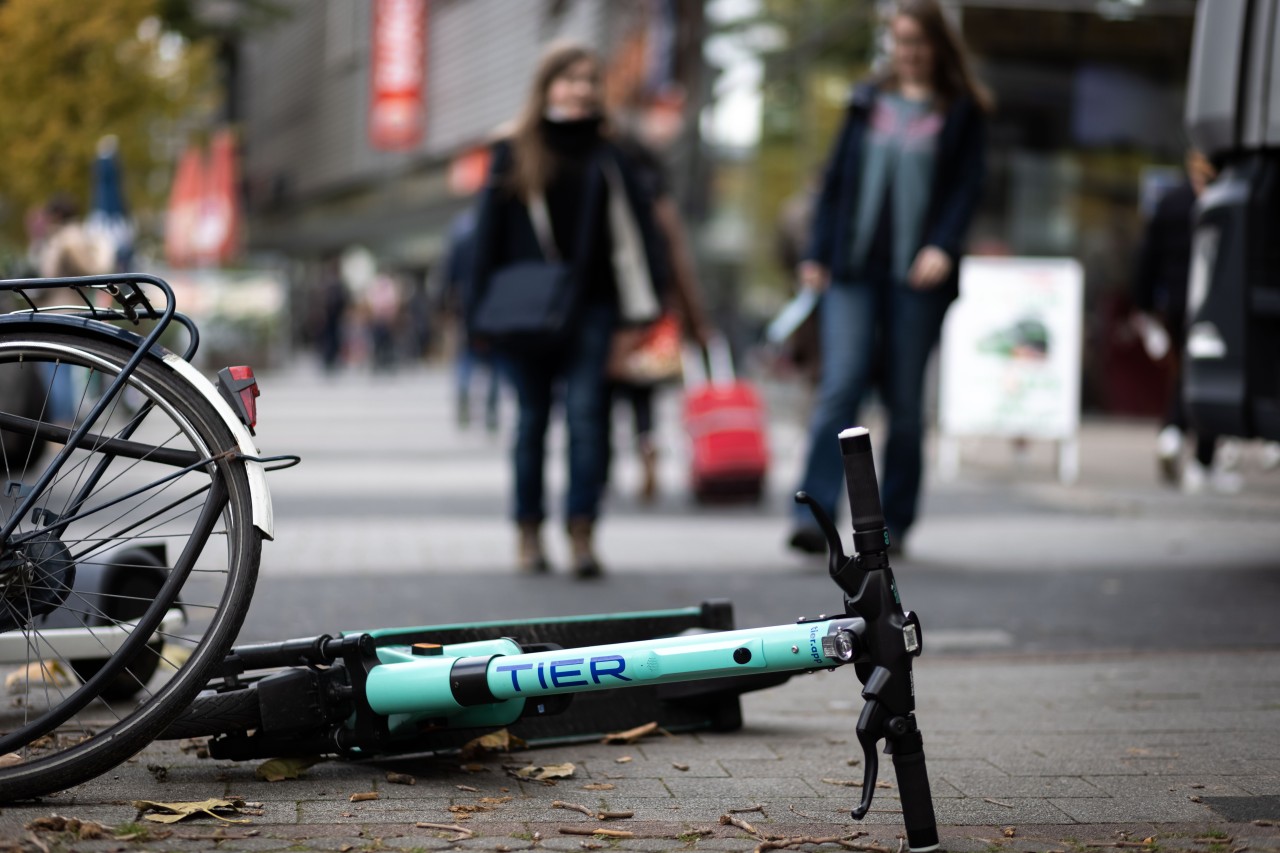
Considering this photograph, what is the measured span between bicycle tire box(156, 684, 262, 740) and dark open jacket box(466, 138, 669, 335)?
352cm

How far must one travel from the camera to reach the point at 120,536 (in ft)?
10.8

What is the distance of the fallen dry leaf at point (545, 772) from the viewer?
136 inches

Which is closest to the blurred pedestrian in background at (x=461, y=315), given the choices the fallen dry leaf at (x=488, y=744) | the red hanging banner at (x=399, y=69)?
the fallen dry leaf at (x=488, y=744)

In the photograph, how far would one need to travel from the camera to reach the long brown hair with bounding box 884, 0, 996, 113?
265 inches

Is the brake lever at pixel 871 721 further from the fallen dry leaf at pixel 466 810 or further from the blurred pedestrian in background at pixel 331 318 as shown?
Result: the blurred pedestrian in background at pixel 331 318

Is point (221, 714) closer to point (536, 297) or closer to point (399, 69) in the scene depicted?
point (536, 297)

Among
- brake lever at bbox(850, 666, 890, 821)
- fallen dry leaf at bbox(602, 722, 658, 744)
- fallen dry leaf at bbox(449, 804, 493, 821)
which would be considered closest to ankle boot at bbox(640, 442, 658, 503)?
fallen dry leaf at bbox(602, 722, 658, 744)

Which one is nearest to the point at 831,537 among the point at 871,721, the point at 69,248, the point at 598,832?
the point at 871,721

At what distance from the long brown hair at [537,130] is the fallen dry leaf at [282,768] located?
3.54 metres

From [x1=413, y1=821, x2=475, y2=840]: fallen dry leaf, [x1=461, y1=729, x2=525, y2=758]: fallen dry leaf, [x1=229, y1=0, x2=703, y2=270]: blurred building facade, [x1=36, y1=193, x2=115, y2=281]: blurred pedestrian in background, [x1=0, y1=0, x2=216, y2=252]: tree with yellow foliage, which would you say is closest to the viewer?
[x1=413, y1=821, x2=475, y2=840]: fallen dry leaf

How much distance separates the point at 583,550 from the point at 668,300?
992mm

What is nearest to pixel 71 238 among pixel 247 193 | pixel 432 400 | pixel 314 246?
pixel 432 400

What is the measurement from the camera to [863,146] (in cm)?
686

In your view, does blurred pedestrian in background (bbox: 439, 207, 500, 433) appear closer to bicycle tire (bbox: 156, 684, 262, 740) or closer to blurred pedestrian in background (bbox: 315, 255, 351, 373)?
bicycle tire (bbox: 156, 684, 262, 740)
